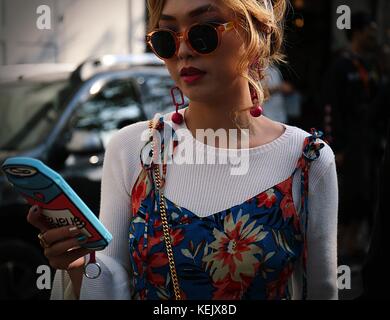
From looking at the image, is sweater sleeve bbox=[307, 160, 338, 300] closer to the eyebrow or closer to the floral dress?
the floral dress

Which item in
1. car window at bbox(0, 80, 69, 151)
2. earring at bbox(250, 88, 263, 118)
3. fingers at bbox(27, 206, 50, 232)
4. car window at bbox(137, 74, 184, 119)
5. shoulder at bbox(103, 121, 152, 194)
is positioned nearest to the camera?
fingers at bbox(27, 206, 50, 232)

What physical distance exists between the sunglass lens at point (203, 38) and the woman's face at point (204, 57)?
20 millimetres

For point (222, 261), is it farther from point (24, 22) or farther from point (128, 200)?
point (24, 22)

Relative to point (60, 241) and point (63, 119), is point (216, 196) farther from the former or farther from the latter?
point (63, 119)

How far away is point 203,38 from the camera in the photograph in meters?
1.96

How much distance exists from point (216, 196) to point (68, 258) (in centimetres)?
39

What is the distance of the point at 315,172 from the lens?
203cm

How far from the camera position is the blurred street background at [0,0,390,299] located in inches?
172

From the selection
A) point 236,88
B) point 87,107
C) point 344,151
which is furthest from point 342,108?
point 236,88

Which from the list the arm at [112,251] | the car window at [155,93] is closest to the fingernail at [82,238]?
the arm at [112,251]

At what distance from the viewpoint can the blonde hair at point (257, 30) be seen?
6.61ft

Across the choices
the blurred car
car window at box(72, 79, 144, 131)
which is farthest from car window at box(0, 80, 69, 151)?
car window at box(72, 79, 144, 131)

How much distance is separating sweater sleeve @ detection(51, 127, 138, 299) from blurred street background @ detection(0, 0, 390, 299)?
3.92 ft
